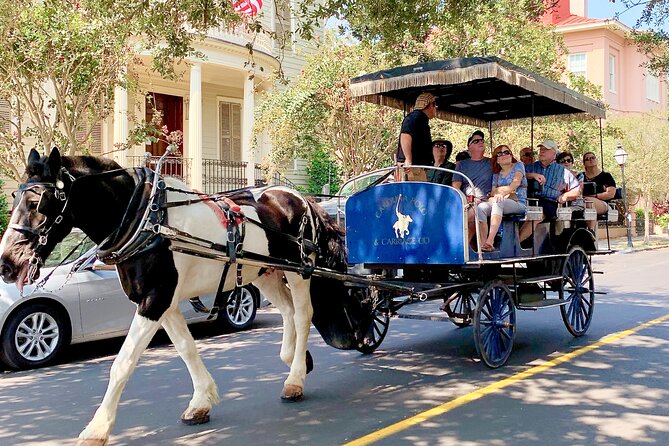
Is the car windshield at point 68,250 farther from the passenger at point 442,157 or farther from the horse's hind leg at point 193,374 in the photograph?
the passenger at point 442,157

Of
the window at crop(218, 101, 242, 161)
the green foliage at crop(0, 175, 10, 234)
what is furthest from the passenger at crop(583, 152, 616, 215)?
the window at crop(218, 101, 242, 161)

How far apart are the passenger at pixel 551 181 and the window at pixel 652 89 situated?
39.8 meters

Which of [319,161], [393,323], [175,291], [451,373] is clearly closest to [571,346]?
[451,373]

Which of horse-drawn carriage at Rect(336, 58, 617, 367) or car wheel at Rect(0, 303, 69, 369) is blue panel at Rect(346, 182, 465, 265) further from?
car wheel at Rect(0, 303, 69, 369)

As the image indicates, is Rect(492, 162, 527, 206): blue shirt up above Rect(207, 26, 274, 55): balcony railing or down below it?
below

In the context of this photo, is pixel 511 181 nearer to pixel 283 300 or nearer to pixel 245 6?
pixel 283 300

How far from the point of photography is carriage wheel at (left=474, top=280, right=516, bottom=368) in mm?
7102

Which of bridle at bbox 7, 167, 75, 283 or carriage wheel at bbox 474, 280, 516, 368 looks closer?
bridle at bbox 7, 167, 75, 283

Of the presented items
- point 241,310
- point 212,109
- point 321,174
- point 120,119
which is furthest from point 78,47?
point 321,174

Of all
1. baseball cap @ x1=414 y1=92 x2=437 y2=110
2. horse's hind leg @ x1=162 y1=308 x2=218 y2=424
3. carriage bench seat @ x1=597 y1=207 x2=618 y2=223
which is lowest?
horse's hind leg @ x1=162 y1=308 x2=218 y2=424

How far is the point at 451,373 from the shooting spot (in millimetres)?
7137

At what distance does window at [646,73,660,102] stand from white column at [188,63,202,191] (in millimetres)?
35511

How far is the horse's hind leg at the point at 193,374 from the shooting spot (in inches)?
218

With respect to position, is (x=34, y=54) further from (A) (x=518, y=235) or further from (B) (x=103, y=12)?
(A) (x=518, y=235)
